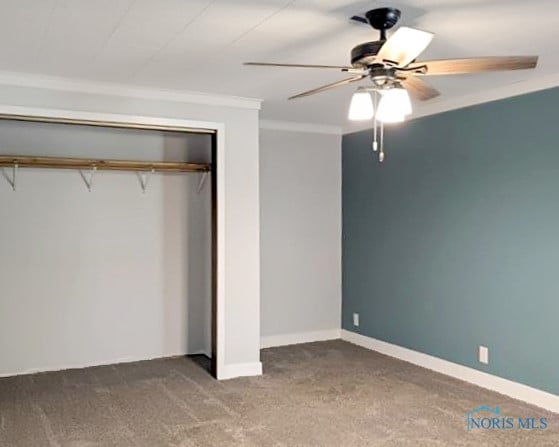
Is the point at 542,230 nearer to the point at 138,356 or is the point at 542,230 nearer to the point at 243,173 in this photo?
the point at 243,173

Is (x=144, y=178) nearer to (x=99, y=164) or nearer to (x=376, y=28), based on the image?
(x=99, y=164)

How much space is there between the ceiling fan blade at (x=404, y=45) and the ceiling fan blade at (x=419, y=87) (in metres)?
0.26

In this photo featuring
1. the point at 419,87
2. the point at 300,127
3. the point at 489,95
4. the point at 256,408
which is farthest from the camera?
the point at 300,127

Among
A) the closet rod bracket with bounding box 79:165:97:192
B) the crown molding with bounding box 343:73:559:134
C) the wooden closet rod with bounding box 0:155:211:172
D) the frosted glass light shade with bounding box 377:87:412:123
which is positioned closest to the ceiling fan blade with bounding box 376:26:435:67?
the frosted glass light shade with bounding box 377:87:412:123

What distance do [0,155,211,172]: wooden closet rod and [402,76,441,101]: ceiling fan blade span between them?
254cm

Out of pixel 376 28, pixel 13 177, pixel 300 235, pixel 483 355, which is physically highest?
pixel 376 28

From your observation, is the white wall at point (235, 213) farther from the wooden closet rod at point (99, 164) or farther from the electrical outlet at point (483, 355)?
the electrical outlet at point (483, 355)

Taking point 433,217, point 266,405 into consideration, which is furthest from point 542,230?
point 266,405

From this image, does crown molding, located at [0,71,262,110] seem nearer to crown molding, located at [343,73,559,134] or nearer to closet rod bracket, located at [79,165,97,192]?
closet rod bracket, located at [79,165,97,192]

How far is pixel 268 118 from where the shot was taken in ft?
18.0

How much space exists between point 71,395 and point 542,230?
3.59 metres

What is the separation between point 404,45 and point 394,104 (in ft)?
0.97

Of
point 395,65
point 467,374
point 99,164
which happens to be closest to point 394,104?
point 395,65

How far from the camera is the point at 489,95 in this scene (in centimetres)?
428
